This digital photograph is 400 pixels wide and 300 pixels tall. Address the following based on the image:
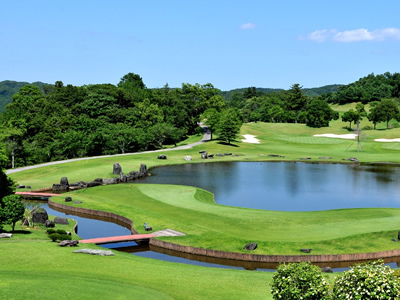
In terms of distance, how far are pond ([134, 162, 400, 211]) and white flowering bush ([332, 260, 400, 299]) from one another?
39001 mm

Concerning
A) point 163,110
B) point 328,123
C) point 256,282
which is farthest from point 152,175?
point 328,123

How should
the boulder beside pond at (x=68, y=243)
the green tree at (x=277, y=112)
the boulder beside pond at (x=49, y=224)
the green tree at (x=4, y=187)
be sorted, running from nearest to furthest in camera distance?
the boulder beside pond at (x=68, y=243) < the green tree at (x=4, y=187) < the boulder beside pond at (x=49, y=224) < the green tree at (x=277, y=112)

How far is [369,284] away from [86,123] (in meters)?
105

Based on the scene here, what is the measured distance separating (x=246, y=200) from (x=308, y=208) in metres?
8.70

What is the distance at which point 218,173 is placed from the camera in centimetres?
8469

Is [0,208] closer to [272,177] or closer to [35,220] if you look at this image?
[35,220]

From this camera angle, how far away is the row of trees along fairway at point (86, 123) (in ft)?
331

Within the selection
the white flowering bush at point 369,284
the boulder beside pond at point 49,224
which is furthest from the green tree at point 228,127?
the white flowering bush at point 369,284

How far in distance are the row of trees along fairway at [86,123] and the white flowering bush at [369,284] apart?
82857 millimetres

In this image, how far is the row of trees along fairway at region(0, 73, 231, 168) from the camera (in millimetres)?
100812

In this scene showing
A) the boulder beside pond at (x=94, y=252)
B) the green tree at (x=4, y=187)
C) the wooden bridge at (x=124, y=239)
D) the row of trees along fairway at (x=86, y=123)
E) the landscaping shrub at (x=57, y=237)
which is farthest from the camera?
the row of trees along fairway at (x=86, y=123)

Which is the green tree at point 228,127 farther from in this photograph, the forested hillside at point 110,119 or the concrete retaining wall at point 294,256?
the concrete retaining wall at point 294,256

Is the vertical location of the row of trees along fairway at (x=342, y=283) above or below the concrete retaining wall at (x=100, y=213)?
above

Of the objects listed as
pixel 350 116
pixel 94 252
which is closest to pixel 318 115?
pixel 350 116
